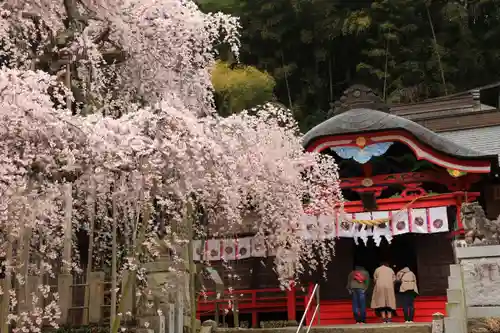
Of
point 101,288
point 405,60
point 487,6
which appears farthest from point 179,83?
point 487,6

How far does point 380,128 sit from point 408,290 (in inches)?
165

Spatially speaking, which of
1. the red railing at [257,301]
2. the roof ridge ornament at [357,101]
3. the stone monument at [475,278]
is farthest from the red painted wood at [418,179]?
the stone monument at [475,278]

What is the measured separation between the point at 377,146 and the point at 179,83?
5834mm

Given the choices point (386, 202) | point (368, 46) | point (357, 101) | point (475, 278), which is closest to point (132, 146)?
point (475, 278)

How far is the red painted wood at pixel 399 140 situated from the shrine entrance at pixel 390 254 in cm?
258

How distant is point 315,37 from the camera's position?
34.4 metres

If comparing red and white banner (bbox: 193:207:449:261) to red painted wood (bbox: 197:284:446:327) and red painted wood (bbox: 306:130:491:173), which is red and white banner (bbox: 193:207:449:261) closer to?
red painted wood (bbox: 306:130:491:173)

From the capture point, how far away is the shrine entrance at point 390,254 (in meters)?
17.1

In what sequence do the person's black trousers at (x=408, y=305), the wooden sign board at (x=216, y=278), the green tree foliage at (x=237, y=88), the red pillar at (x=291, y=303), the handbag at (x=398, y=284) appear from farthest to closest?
the green tree foliage at (x=237, y=88) → the red pillar at (x=291, y=303) → the wooden sign board at (x=216, y=278) → the person's black trousers at (x=408, y=305) → the handbag at (x=398, y=284)

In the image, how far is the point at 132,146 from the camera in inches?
328

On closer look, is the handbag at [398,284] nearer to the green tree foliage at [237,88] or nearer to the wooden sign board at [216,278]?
the wooden sign board at [216,278]

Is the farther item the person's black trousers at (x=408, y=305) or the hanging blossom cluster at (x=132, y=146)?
the person's black trousers at (x=408, y=305)

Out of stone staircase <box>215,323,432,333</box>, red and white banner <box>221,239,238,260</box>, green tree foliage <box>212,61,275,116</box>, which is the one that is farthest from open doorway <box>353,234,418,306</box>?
green tree foliage <box>212,61,275,116</box>

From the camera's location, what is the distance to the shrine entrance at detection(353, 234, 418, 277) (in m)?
17.1
